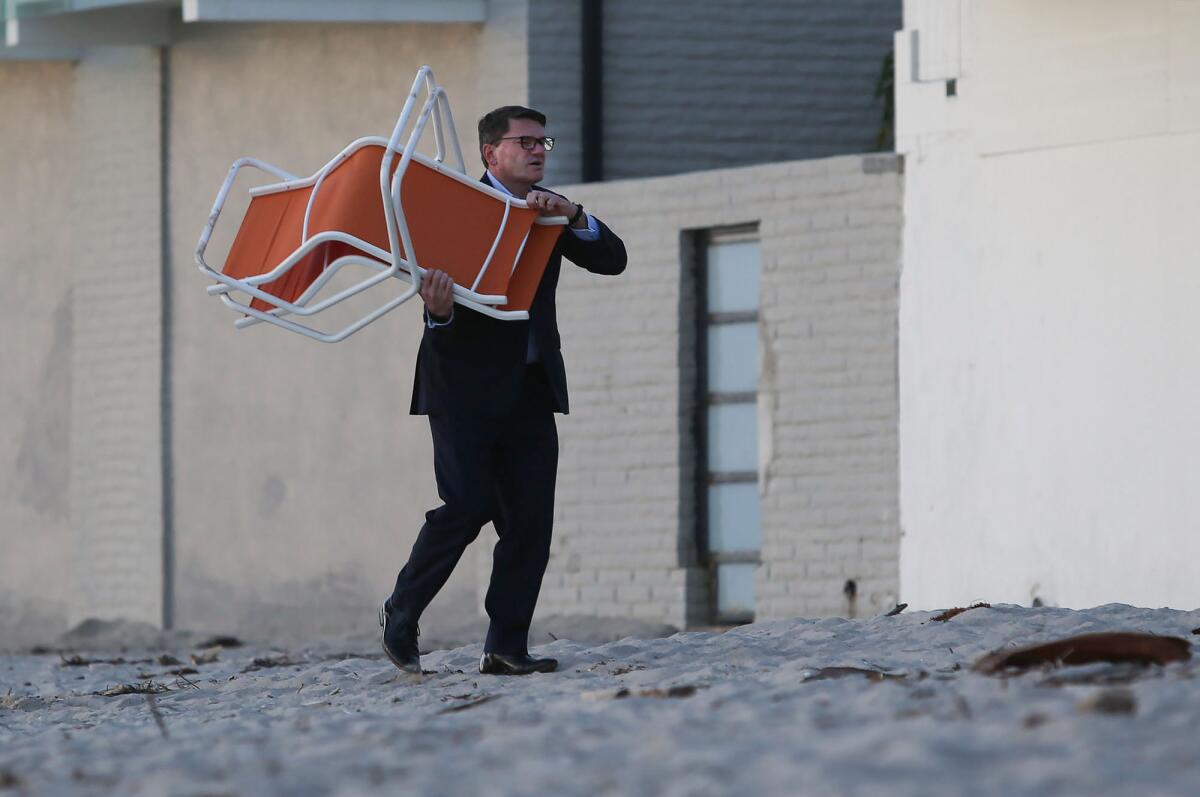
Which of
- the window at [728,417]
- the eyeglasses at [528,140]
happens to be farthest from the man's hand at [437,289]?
the window at [728,417]

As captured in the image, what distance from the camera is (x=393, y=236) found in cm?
596

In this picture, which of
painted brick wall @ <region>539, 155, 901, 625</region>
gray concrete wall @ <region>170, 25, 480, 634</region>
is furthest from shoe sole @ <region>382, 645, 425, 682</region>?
gray concrete wall @ <region>170, 25, 480, 634</region>

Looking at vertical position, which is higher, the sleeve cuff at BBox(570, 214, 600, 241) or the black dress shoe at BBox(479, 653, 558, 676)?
the sleeve cuff at BBox(570, 214, 600, 241)

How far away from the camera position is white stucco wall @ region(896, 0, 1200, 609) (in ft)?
31.7

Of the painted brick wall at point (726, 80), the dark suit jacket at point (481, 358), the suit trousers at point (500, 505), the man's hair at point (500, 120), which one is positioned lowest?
the suit trousers at point (500, 505)

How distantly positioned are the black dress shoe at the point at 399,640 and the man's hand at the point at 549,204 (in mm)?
1254

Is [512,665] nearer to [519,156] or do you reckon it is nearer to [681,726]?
[519,156]

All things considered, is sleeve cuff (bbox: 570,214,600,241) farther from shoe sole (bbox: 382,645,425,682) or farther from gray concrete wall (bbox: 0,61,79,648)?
gray concrete wall (bbox: 0,61,79,648)

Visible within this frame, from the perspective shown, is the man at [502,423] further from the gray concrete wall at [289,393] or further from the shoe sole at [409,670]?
the gray concrete wall at [289,393]

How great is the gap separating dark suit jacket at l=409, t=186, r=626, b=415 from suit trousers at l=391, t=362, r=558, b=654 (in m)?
0.04

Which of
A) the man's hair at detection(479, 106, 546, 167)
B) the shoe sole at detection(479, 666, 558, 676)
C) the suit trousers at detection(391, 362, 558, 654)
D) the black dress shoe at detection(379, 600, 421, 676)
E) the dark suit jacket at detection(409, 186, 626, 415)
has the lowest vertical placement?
the shoe sole at detection(479, 666, 558, 676)

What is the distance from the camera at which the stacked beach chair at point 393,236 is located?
604cm

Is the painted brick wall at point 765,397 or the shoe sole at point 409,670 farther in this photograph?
the painted brick wall at point 765,397

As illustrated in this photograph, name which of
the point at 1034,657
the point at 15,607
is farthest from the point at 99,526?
the point at 1034,657
